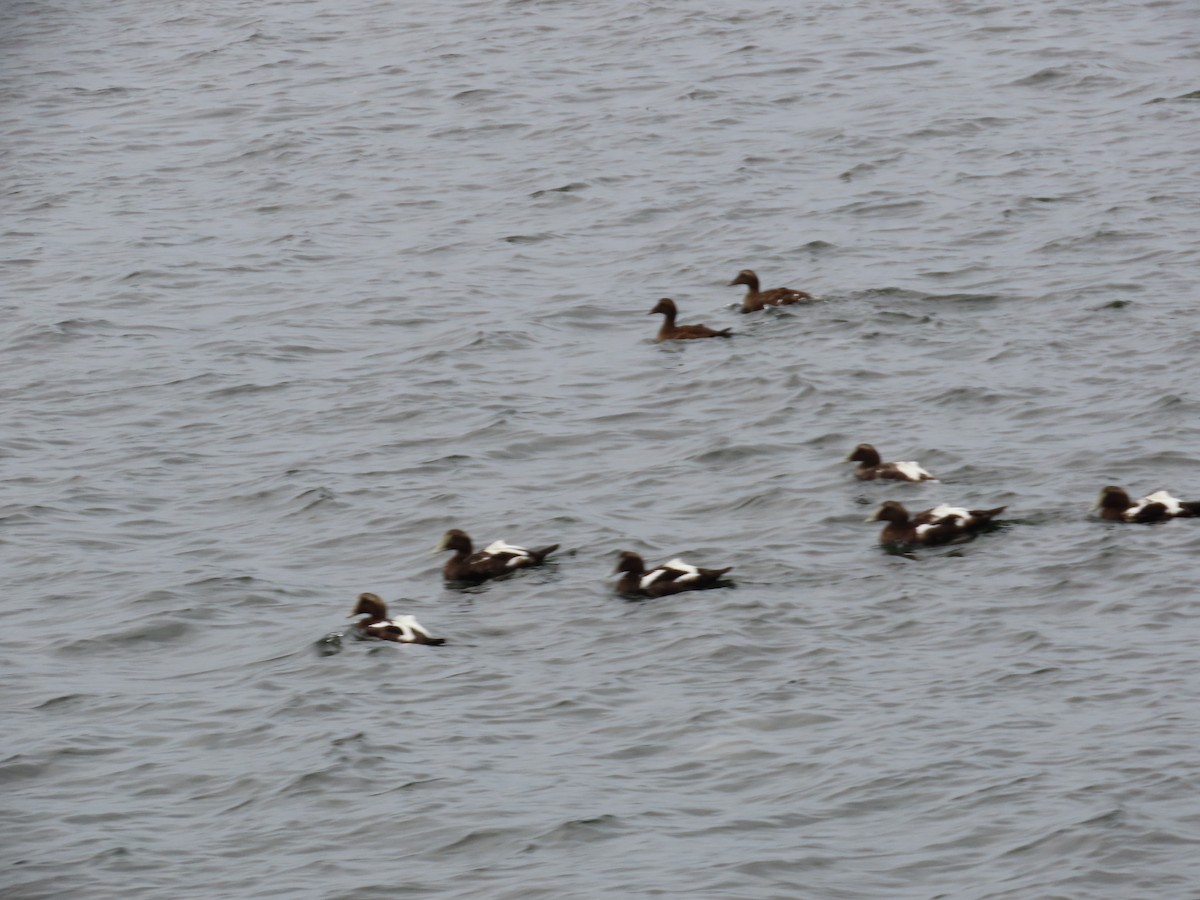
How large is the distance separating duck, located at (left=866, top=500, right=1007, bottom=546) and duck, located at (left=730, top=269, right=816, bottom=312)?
592 cm

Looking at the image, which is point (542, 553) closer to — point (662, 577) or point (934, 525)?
point (662, 577)

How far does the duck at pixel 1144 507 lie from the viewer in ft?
48.1

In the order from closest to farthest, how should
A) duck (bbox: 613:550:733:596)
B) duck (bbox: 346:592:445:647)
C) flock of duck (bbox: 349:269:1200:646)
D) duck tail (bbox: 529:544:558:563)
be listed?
duck (bbox: 346:592:445:647) < flock of duck (bbox: 349:269:1200:646) < duck (bbox: 613:550:733:596) < duck tail (bbox: 529:544:558:563)

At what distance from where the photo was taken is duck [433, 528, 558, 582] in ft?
49.5

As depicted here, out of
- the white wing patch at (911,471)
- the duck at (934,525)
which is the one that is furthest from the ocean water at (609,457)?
the duck at (934,525)

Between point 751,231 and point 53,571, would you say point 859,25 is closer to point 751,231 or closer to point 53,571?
point 751,231

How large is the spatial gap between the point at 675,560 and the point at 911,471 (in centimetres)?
249

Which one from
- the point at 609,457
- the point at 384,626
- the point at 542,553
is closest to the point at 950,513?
the point at 542,553

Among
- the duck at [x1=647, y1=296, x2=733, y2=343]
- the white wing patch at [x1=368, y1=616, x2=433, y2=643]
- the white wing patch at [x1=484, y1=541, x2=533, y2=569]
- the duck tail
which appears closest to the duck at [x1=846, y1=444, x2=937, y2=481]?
the duck tail

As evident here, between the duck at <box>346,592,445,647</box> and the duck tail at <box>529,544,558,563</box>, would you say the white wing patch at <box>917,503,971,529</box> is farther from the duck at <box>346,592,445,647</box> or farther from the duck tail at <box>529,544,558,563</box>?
the duck at <box>346,592,445,647</box>

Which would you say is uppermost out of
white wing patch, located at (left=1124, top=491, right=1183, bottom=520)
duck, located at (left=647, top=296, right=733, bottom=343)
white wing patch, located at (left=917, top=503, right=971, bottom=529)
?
white wing patch, located at (left=1124, top=491, right=1183, bottom=520)

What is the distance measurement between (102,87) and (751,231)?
541 inches

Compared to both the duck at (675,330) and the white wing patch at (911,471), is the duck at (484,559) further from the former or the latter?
the duck at (675,330)

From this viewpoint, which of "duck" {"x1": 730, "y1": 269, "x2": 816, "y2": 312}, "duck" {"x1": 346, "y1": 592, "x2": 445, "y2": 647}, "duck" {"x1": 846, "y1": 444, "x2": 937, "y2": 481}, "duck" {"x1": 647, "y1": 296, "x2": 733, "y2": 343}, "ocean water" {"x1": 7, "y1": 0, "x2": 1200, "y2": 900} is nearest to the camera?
"ocean water" {"x1": 7, "y1": 0, "x2": 1200, "y2": 900}
